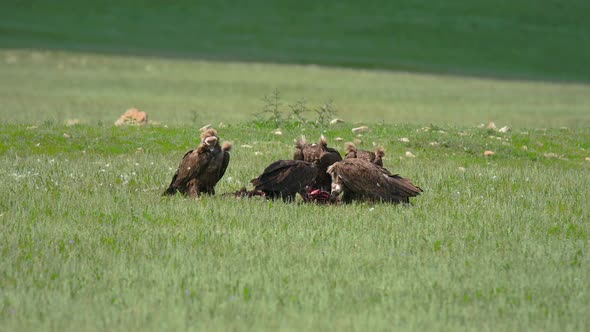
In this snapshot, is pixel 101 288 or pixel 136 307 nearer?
pixel 136 307

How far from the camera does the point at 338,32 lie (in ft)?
261

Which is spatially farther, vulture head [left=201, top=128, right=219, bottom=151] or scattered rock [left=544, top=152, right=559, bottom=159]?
scattered rock [left=544, top=152, right=559, bottom=159]

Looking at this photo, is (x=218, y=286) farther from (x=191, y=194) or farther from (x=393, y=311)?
(x=191, y=194)

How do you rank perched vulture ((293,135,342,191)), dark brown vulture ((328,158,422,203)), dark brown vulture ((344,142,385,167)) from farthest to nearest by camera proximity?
1. perched vulture ((293,135,342,191))
2. dark brown vulture ((344,142,385,167))
3. dark brown vulture ((328,158,422,203))

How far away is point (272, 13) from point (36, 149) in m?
70.0

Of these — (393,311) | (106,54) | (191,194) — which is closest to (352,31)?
(106,54)

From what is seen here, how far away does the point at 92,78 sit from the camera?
149 feet

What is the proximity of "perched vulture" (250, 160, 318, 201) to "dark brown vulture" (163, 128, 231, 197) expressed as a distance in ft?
1.86

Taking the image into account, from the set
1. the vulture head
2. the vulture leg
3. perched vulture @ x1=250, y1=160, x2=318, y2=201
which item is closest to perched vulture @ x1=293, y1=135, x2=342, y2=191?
perched vulture @ x1=250, y1=160, x2=318, y2=201

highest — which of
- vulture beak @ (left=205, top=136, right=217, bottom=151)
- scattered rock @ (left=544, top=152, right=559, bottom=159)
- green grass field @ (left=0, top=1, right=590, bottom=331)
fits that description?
vulture beak @ (left=205, top=136, right=217, bottom=151)

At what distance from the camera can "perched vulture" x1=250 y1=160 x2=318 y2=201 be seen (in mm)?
12938

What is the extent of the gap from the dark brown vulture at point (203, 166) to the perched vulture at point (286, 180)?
1.86 ft

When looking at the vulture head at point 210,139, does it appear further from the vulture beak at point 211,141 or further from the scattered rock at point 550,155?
the scattered rock at point 550,155

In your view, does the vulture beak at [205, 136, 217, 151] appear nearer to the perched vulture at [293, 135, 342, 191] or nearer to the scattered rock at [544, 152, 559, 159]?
the perched vulture at [293, 135, 342, 191]
